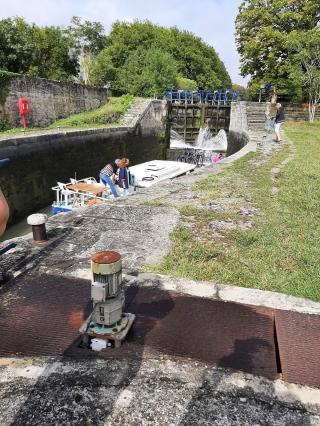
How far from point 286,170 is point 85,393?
7555 mm

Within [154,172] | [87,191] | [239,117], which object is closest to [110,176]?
[87,191]

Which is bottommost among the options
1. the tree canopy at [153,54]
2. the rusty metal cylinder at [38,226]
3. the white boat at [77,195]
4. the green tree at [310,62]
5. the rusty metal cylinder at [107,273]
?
the white boat at [77,195]

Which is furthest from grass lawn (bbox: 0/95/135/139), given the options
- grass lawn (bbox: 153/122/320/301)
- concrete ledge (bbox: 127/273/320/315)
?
concrete ledge (bbox: 127/273/320/315)

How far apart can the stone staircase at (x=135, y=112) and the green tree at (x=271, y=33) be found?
9.79m

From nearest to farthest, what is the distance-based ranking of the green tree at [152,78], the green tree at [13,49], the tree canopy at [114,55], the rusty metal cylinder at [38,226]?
the rusty metal cylinder at [38,226] → the green tree at [13,49] → the tree canopy at [114,55] → the green tree at [152,78]

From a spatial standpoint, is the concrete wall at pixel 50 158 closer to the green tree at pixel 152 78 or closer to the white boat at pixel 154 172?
the white boat at pixel 154 172

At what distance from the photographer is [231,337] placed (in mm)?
2672

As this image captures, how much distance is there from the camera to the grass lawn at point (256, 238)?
11.8 ft

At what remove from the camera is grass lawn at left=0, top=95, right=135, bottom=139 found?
1894cm

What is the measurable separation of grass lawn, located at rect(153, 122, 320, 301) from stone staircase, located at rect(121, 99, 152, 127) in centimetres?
1579

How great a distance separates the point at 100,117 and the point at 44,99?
4.18 m

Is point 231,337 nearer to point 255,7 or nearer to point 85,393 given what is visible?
point 85,393

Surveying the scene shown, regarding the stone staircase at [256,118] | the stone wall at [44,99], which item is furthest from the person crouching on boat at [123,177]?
the stone staircase at [256,118]

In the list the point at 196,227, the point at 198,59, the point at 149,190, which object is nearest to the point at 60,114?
the point at 149,190
